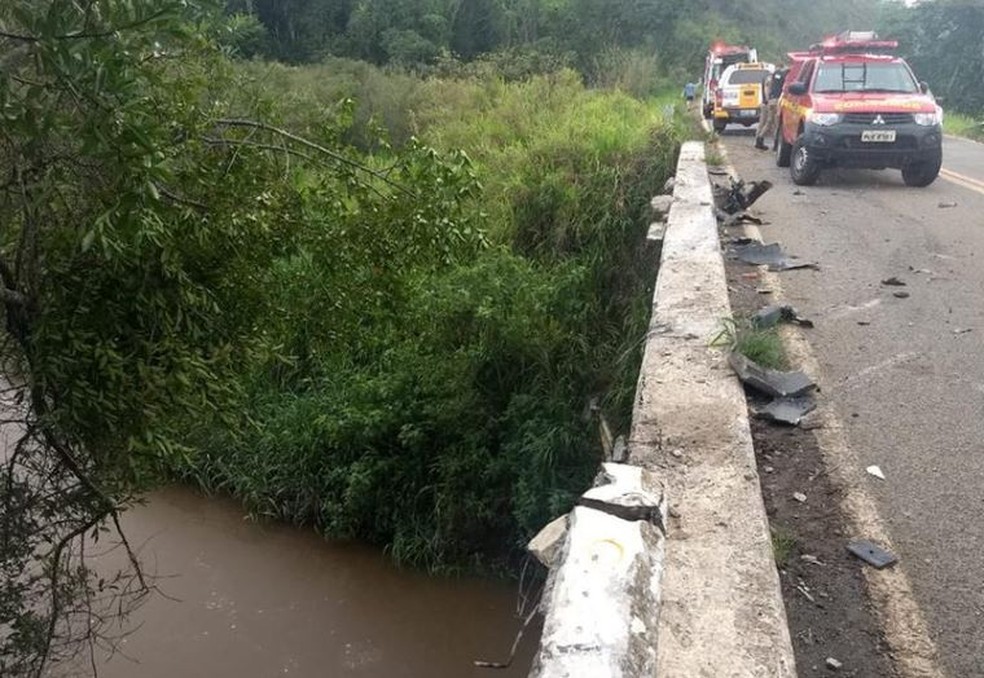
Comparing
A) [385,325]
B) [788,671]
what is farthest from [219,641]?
[788,671]

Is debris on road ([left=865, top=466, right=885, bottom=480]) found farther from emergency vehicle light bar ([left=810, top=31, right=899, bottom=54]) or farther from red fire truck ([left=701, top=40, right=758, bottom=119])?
red fire truck ([left=701, top=40, right=758, bottom=119])

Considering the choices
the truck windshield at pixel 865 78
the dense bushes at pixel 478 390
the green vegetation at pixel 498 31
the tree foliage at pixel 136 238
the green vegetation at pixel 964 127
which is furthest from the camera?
the green vegetation at pixel 498 31

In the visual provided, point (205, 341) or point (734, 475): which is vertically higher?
point (205, 341)

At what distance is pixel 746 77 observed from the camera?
2020 centimetres

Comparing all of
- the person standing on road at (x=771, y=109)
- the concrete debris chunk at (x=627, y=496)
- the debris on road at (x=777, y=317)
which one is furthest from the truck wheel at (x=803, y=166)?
the concrete debris chunk at (x=627, y=496)

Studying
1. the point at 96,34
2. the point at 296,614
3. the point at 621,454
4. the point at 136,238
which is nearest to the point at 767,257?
the point at 621,454

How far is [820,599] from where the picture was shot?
311 centimetres

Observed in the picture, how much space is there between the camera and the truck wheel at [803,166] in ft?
37.3

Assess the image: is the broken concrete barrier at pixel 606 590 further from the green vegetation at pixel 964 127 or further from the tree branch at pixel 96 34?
the green vegetation at pixel 964 127

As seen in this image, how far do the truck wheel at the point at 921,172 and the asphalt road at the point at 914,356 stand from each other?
417mm

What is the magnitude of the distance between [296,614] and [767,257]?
5.13 m

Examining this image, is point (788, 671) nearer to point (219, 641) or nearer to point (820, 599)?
point (820, 599)

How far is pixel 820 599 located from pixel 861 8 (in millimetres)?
71187

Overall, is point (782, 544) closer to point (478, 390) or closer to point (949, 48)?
point (478, 390)
